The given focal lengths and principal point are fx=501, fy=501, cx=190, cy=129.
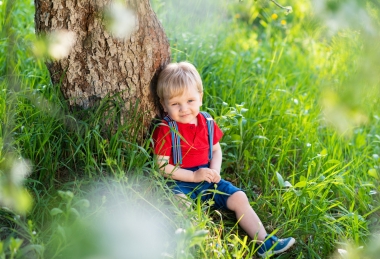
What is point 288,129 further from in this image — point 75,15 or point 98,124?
point 75,15

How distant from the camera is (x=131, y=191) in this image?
6.92 ft

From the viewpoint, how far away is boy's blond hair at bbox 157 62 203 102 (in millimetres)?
2312

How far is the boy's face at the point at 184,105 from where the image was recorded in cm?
235

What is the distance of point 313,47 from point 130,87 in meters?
2.50

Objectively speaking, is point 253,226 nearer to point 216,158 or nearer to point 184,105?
point 216,158

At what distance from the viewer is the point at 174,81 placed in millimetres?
2309

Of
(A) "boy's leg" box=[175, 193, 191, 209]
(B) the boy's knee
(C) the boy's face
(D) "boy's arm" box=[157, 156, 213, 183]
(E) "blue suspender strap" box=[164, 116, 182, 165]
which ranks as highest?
(C) the boy's face

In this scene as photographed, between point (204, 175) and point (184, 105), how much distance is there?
0.34m

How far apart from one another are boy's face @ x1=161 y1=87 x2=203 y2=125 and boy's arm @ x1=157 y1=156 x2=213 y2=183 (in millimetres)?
207

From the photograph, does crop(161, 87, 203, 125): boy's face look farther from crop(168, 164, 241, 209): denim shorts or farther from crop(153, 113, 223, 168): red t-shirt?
crop(168, 164, 241, 209): denim shorts

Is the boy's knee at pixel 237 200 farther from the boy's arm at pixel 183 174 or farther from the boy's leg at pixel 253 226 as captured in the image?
the boy's arm at pixel 183 174

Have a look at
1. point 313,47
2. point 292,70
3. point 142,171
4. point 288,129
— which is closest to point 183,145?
point 142,171

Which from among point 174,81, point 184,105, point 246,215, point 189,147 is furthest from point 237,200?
point 174,81

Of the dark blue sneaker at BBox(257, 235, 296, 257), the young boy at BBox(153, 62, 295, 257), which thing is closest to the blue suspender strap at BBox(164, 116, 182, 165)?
the young boy at BBox(153, 62, 295, 257)
